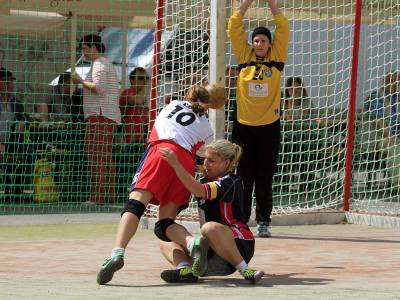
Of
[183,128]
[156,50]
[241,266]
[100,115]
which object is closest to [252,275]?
[241,266]

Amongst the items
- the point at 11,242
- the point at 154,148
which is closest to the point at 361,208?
the point at 11,242

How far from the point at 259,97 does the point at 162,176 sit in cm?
300

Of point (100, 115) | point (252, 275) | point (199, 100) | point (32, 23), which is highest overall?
point (32, 23)

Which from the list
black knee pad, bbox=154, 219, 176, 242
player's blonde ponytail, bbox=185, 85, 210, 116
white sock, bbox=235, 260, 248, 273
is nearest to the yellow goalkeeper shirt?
player's blonde ponytail, bbox=185, 85, 210, 116

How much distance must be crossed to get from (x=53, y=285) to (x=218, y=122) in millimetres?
4057

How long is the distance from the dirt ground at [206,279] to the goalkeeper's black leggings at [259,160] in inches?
14.7

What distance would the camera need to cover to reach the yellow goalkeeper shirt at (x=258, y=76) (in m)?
11.4

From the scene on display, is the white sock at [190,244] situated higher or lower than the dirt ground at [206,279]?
higher

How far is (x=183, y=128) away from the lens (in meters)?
8.70

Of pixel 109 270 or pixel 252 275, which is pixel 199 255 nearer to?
pixel 252 275

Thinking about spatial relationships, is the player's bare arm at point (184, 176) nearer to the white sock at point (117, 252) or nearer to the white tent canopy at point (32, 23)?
the white sock at point (117, 252)

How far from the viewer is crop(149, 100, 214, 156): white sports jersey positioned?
8664 millimetres

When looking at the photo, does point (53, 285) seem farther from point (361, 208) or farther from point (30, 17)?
point (30, 17)

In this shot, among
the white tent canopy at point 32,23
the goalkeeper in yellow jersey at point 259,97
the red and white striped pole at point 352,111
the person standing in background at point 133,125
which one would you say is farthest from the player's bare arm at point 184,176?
the white tent canopy at point 32,23
